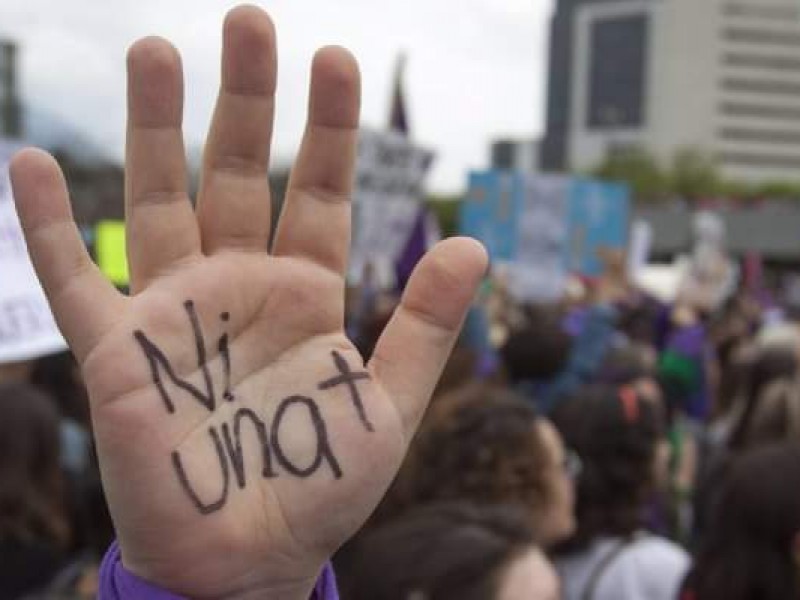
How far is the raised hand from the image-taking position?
1.20m

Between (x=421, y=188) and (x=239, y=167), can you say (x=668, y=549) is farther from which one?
(x=421, y=188)

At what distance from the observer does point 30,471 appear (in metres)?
3.00

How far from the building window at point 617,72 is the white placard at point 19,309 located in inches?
3890

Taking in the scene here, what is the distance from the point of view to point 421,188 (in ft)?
17.7

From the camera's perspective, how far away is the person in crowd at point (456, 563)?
2.00 m

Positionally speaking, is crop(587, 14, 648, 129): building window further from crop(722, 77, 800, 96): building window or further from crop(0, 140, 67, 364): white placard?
crop(0, 140, 67, 364): white placard

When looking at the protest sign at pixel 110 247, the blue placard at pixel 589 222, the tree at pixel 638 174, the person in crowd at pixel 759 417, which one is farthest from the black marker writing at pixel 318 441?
the tree at pixel 638 174

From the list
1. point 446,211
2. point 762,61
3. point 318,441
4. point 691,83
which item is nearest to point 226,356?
point 318,441

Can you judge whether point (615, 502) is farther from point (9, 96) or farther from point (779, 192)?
point (779, 192)

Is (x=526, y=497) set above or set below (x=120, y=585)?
below

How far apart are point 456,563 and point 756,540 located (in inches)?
30.0

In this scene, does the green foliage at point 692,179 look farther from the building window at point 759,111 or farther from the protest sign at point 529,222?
the protest sign at point 529,222

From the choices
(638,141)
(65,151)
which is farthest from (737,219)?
(638,141)

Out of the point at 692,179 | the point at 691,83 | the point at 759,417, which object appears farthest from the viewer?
the point at 691,83
